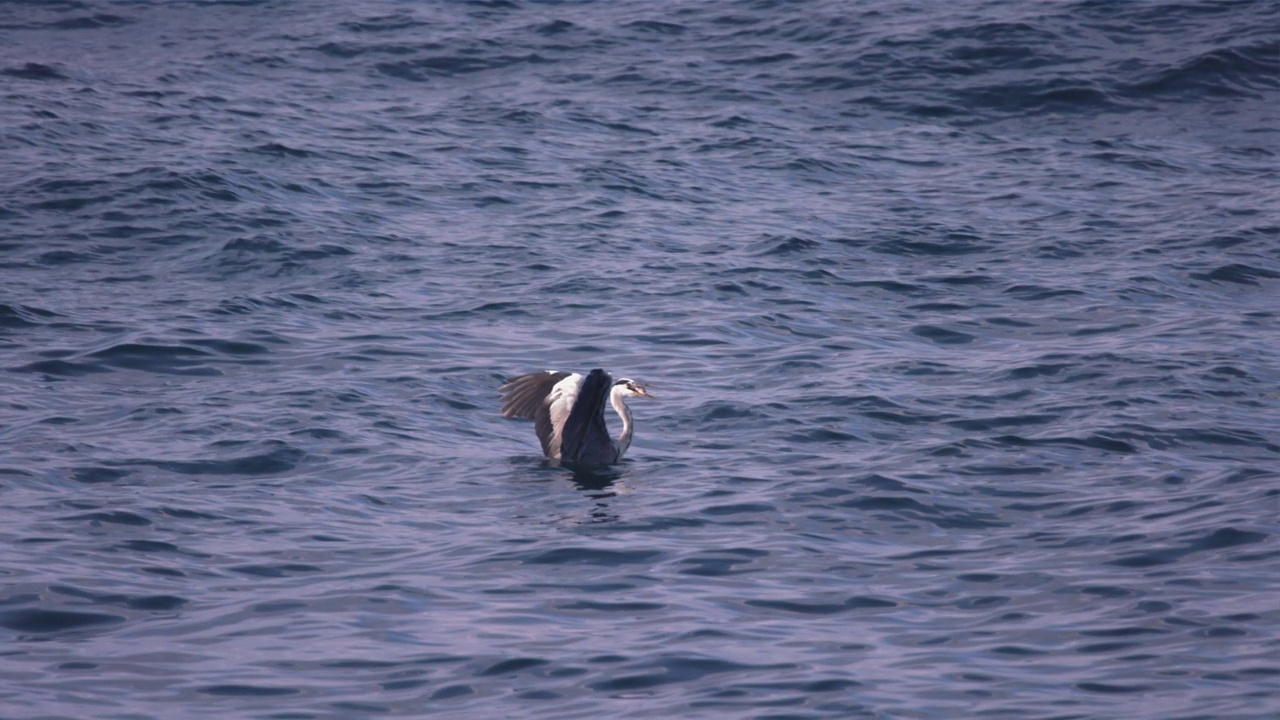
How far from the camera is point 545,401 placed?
11.9m

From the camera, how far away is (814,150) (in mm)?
22547

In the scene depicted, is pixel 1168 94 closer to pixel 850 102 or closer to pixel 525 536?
pixel 850 102

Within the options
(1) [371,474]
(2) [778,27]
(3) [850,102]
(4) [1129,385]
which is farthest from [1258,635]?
(2) [778,27]

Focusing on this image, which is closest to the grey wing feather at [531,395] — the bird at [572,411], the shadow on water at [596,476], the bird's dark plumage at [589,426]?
the bird at [572,411]

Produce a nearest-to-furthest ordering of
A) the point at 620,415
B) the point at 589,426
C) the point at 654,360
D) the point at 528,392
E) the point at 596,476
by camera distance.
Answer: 1. the point at 596,476
2. the point at 589,426
3. the point at 620,415
4. the point at 528,392
5. the point at 654,360

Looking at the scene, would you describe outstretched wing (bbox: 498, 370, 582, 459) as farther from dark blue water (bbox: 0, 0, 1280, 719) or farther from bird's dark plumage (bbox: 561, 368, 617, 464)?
dark blue water (bbox: 0, 0, 1280, 719)

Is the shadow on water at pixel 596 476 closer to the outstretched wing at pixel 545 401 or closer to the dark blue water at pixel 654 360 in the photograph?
the dark blue water at pixel 654 360

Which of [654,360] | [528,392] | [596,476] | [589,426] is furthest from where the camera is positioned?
[654,360]

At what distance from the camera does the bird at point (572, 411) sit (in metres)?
11.6

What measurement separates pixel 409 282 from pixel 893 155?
29.1 feet

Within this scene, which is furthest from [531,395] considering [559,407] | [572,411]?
[572,411]

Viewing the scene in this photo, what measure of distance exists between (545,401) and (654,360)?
8.55 ft

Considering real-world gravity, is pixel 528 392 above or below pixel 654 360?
above

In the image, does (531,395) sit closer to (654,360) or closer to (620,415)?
(620,415)
